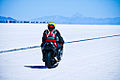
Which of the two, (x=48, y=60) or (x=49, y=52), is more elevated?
(x=49, y=52)

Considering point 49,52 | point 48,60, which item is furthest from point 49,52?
point 48,60

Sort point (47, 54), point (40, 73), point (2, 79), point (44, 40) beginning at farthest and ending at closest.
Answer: point (44, 40) → point (47, 54) → point (40, 73) → point (2, 79)

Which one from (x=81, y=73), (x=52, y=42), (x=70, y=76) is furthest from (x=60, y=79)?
(x=52, y=42)

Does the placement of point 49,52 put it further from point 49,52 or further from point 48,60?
point 48,60

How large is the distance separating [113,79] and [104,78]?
10.3 inches

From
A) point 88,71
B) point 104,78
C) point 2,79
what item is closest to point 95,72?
point 88,71

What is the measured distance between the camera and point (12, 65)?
952 centimetres

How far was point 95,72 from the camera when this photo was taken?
8055 millimetres

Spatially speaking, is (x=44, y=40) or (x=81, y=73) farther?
(x=44, y=40)

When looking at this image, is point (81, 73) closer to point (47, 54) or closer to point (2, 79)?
point (47, 54)

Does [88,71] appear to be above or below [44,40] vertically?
below

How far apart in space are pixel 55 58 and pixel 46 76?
1516 mm

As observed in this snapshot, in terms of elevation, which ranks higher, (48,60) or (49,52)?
(49,52)

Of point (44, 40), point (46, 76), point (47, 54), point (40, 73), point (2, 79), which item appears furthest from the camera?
point (44, 40)
